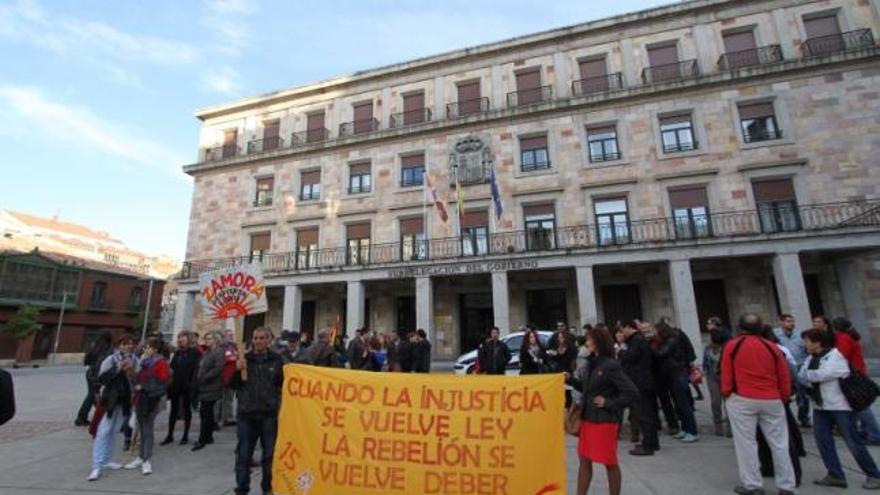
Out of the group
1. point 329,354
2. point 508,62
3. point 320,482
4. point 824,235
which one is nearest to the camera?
point 320,482

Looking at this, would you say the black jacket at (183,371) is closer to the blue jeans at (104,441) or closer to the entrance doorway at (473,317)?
the blue jeans at (104,441)

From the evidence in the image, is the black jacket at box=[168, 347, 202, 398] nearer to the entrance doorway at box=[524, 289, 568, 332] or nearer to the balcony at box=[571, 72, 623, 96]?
the entrance doorway at box=[524, 289, 568, 332]

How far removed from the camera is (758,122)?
1762 centimetres

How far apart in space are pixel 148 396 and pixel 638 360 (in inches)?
267

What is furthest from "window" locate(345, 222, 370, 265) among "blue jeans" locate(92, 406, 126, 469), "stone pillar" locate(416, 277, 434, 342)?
"blue jeans" locate(92, 406, 126, 469)

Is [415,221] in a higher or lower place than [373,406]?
higher

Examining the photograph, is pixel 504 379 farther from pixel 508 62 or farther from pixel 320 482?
pixel 508 62

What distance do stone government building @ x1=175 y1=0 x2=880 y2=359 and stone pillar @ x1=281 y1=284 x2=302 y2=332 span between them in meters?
0.09

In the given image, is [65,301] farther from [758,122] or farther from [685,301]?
[758,122]

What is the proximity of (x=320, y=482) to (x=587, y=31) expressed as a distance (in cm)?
2209

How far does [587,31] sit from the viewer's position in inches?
810

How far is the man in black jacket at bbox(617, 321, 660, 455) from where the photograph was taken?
6039mm

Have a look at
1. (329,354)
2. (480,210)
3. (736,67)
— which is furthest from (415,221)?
(736,67)

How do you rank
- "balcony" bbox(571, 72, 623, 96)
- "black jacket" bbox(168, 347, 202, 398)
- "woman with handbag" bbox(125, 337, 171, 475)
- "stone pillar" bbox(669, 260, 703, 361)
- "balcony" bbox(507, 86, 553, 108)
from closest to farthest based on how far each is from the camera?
"woman with handbag" bbox(125, 337, 171, 475) → "black jacket" bbox(168, 347, 202, 398) → "stone pillar" bbox(669, 260, 703, 361) → "balcony" bbox(571, 72, 623, 96) → "balcony" bbox(507, 86, 553, 108)
